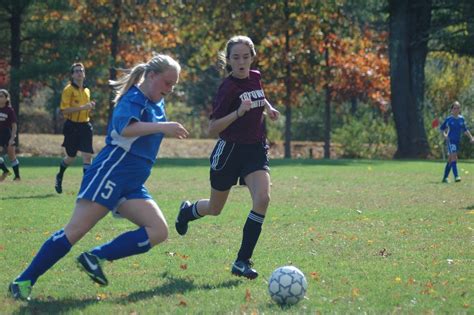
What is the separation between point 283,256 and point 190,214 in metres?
1.08

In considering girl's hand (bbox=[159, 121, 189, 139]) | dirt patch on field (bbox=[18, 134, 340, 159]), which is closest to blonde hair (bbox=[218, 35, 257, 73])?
girl's hand (bbox=[159, 121, 189, 139])

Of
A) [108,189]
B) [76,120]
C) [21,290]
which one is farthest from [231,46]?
[76,120]

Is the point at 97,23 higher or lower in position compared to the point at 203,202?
higher

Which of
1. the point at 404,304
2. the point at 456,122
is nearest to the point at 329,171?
the point at 456,122

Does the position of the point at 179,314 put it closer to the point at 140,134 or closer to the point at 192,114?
the point at 140,134

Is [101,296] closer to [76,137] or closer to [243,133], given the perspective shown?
[243,133]

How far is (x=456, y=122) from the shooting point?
66.4 feet

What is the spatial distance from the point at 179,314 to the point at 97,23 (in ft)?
104

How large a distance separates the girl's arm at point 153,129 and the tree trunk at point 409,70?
28.0 meters

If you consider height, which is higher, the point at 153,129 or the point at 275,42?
the point at 275,42

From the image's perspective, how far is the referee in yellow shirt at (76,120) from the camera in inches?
601

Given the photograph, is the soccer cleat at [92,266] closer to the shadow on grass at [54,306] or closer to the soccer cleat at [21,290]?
the shadow on grass at [54,306]

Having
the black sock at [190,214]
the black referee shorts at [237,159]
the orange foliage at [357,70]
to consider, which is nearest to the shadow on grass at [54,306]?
the black referee shorts at [237,159]

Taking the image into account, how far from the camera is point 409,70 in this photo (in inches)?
1347
